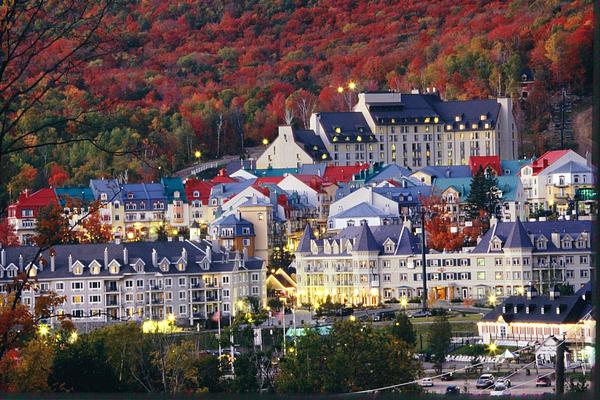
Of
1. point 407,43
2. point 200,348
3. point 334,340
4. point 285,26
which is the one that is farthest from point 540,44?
point 334,340

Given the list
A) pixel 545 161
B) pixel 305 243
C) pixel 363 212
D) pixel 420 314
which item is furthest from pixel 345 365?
pixel 545 161

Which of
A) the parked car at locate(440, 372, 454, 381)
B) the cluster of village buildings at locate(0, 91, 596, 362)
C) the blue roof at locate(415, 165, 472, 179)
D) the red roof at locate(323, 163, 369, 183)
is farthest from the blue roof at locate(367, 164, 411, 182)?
the parked car at locate(440, 372, 454, 381)

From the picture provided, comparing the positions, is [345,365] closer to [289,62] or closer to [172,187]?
[172,187]

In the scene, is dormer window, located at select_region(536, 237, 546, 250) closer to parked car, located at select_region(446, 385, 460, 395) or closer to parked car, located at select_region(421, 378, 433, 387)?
parked car, located at select_region(421, 378, 433, 387)

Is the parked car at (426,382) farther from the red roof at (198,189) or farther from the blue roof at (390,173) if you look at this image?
the red roof at (198,189)

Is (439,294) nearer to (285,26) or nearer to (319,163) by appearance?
(319,163)

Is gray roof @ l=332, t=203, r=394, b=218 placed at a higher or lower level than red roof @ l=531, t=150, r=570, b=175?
lower
